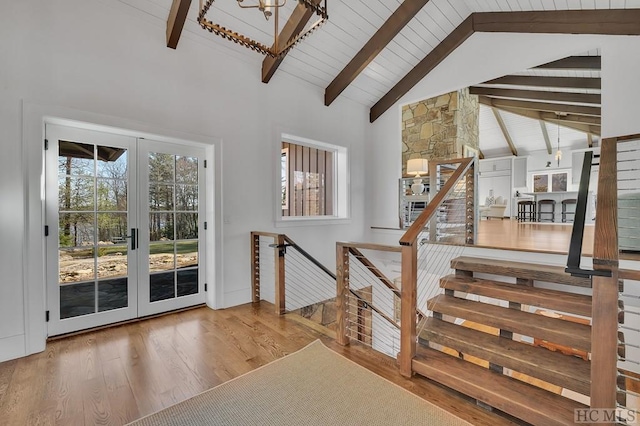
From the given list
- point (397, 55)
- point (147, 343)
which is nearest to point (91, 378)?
point (147, 343)

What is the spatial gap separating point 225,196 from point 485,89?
22.7 feet

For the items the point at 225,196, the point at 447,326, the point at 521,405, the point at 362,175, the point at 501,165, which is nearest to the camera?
the point at 521,405

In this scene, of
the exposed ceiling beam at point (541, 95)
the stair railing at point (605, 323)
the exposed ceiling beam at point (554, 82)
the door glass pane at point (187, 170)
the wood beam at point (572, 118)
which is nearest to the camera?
the stair railing at point (605, 323)

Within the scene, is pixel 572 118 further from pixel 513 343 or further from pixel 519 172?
pixel 513 343

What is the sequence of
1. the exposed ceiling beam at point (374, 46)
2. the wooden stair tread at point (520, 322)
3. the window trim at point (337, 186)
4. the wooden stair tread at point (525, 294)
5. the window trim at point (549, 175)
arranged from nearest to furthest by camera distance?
the wooden stair tread at point (520, 322) < the wooden stair tread at point (525, 294) < the exposed ceiling beam at point (374, 46) < the window trim at point (337, 186) < the window trim at point (549, 175)

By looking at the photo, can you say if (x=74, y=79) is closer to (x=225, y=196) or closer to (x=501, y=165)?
(x=225, y=196)

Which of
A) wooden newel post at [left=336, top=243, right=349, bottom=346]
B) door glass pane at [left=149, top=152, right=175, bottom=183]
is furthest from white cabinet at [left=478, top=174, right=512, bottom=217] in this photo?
door glass pane at [left=149, top=152, right=175, bottom=183]

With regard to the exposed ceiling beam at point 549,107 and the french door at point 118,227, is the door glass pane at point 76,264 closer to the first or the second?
the french door at point 118,227

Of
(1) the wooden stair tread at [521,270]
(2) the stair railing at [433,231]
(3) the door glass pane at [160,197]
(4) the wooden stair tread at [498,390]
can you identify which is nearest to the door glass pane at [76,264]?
(3) the door glass pane at [160,197]

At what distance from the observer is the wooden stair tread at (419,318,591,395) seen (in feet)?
6.10

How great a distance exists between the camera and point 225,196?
382 cm

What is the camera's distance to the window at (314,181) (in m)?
5.40

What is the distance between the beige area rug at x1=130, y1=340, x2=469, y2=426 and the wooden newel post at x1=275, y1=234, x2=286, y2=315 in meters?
1.20

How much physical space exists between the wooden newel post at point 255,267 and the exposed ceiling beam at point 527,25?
369 cm
